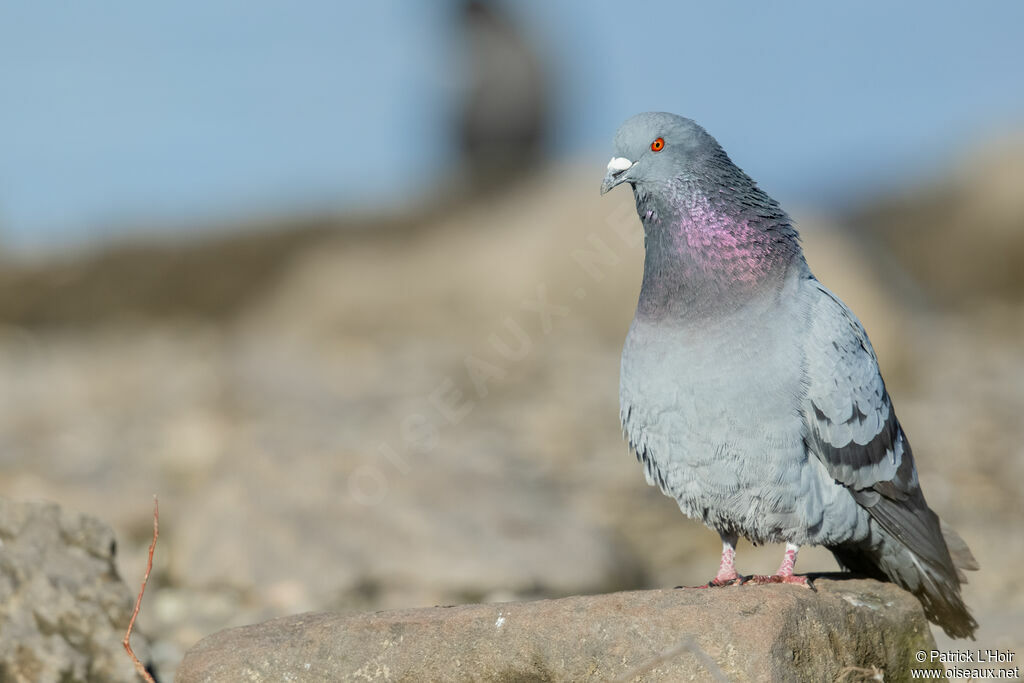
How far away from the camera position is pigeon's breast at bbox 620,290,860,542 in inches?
175

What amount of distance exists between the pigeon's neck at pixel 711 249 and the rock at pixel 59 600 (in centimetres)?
250

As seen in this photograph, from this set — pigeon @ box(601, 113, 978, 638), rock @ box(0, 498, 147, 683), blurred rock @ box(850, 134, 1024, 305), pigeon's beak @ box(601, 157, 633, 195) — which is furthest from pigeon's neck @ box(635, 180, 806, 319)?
blurred rock @ box(850, 134, 1024, 305)

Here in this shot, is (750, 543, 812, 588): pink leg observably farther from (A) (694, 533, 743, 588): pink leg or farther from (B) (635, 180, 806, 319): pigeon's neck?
(B) (635, 180, 806, 319): pigeon's neck

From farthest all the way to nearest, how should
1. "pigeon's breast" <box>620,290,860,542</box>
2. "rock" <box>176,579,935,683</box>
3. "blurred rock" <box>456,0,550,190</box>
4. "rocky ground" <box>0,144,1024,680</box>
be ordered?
"blurred rock" <box>456,0,550,190</box>
"rocky ground" <box>0,144,1024,680</box>
"pigeon's breast" <box>620,290,860,542</box>
"rock" <box>176,579,935,683</box>

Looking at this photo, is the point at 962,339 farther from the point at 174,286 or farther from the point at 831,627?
the point at 831,627

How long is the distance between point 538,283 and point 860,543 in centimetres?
1153

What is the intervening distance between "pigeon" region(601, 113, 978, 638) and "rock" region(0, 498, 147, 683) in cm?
227

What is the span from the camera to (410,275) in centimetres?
1819

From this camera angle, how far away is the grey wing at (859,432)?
14.8 ft

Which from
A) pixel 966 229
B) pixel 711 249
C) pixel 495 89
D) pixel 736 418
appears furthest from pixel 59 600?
pixel 966 229

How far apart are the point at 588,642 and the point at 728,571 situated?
35.0 inches

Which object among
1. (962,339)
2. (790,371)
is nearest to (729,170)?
(790,371)

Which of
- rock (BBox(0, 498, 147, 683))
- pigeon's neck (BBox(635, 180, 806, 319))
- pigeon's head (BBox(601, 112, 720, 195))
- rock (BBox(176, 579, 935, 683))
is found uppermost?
pigeon's head (BBox(601, 112, 720, 195))

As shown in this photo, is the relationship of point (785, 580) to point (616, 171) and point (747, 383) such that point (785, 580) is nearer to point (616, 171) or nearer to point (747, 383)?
point (747, 383)
